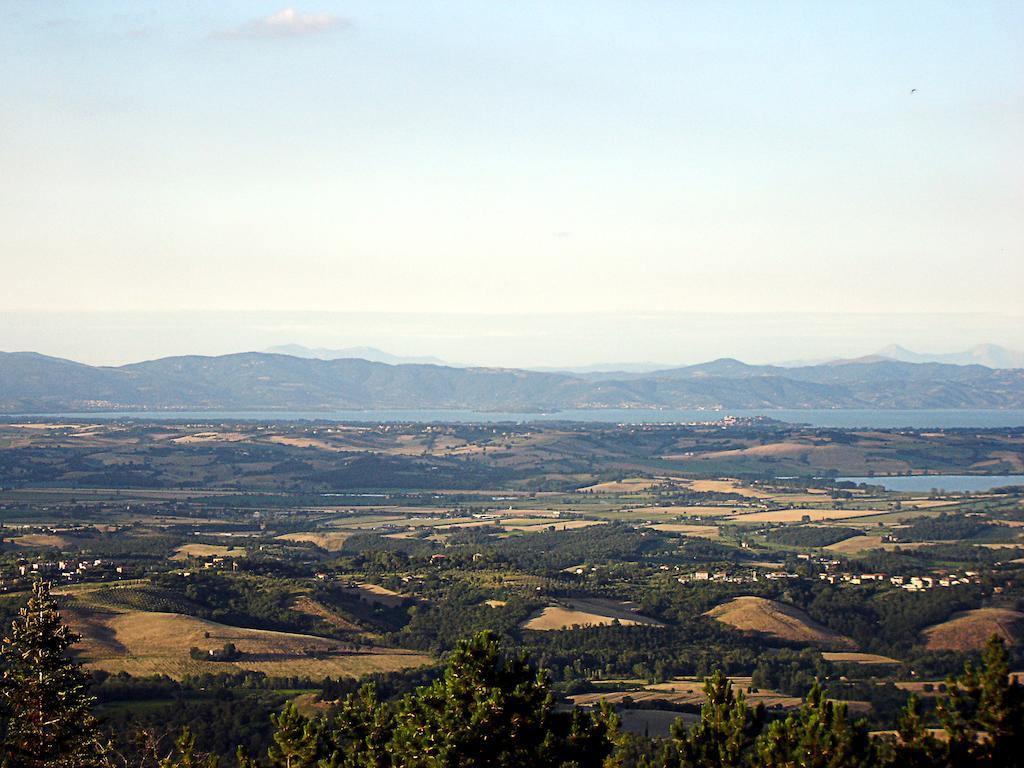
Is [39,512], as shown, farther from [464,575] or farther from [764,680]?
[764,680]

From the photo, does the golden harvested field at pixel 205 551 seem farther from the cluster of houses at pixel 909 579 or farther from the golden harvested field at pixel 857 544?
the golden harvested field at pixel 857 544

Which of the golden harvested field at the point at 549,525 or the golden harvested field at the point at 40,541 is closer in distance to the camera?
the golden harvested field at the point at 40,541

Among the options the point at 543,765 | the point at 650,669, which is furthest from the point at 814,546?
the point at 543,765

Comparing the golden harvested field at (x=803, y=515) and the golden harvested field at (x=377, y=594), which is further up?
the golden harvested field at (x=803, y=515)

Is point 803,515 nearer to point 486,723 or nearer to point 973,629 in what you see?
point 973,629

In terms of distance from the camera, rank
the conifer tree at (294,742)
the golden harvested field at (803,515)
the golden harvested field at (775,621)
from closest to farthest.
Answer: the conifer tree at (294,742)
the golden harvested field at (775,621)
the golden harvested field at (803,515)

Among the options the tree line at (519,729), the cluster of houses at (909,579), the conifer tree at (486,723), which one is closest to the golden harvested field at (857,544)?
the cluster of houses at (909,579)

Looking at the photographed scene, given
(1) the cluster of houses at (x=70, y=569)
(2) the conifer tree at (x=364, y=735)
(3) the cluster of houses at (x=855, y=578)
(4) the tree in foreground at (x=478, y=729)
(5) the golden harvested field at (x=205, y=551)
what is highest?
(4) the tree in foreground at (x=478, y=729)
